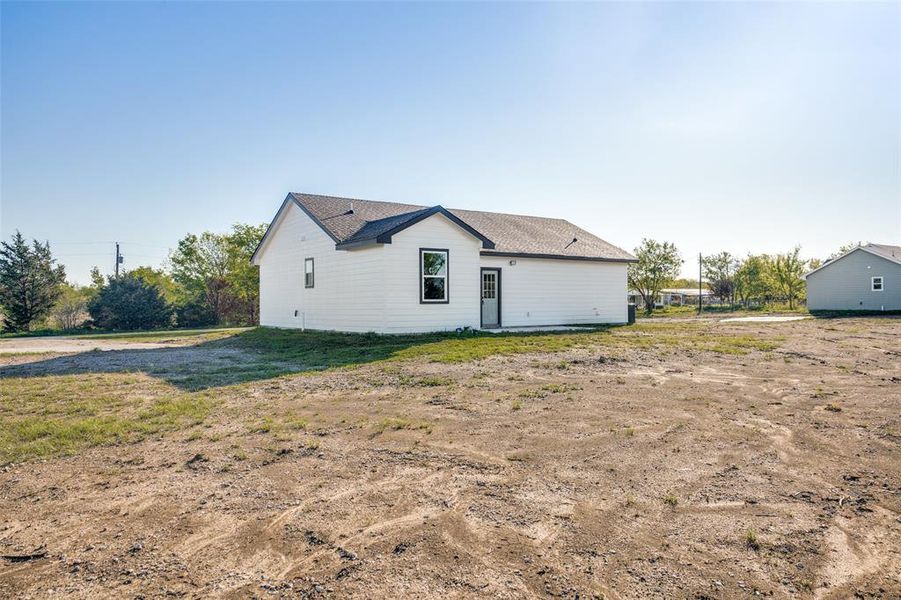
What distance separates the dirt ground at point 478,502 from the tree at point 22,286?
86.9ft

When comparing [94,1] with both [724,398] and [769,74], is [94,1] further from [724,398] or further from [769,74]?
[769,74]

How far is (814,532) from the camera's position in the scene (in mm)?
2725

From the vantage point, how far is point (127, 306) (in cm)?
2523

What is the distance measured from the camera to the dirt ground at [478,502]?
7.52 ft

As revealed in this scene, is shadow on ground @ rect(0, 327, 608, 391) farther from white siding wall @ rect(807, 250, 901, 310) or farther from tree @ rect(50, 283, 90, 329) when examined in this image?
white siding wall @ rect(807, 250, 901, 310)

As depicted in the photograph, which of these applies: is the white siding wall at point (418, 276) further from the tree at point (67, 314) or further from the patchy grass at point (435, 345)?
the tree at point (67, 314)

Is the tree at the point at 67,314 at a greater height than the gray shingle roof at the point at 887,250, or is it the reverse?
the gray shingle roof at the point at 887,250

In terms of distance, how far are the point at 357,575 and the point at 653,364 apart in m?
7.97

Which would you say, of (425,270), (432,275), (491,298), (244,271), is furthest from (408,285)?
(244,271)

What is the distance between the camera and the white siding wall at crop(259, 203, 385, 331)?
569 inches

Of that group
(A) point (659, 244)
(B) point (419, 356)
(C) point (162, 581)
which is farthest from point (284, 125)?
(A) point (659, 244)

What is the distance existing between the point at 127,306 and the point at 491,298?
62.8ft

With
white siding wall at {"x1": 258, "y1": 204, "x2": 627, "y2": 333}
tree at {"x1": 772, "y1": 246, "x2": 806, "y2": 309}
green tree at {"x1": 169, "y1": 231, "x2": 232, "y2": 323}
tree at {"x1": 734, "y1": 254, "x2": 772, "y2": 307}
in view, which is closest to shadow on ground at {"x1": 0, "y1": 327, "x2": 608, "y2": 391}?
white siding wall at {"x1": 258, "y1": 204, "x2": 627, "y2": 333}

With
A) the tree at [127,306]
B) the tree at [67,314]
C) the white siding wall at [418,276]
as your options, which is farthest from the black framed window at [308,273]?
the tree at [67,314]
